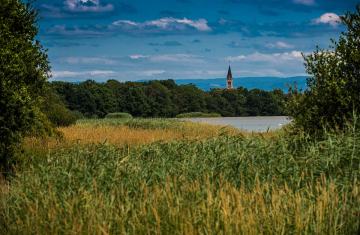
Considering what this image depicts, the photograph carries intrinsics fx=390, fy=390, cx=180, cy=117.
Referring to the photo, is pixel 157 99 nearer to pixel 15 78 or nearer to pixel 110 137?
pixel 110 137

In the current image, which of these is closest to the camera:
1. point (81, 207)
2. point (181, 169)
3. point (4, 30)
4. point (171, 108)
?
point (81, 207)

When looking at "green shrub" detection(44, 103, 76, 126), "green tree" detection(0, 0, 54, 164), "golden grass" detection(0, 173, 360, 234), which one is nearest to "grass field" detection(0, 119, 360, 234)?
"golden grass" detection(0, 173, 360, 234)

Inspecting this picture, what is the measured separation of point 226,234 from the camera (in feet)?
15.8

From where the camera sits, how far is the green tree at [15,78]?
28.1ft

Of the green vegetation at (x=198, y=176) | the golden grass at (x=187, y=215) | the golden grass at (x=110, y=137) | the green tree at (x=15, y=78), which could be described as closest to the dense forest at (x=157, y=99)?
the golden grass at (x=110, y=137)

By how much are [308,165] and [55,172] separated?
14.8ft

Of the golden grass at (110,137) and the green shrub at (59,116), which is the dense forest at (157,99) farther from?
the golden grass at (110,137)

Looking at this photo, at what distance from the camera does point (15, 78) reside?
9086 millimetres

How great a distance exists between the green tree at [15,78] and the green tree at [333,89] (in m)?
6.14

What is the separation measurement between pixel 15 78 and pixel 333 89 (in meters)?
7.10

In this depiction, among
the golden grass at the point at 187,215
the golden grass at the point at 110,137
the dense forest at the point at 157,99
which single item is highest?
the dense forest at the point at 157,99

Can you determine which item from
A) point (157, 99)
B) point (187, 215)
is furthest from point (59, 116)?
point (157, 99)

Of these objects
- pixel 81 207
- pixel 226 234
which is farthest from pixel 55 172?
pixel 226 234

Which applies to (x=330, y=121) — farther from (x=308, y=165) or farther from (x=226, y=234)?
(x=226, y=234)
